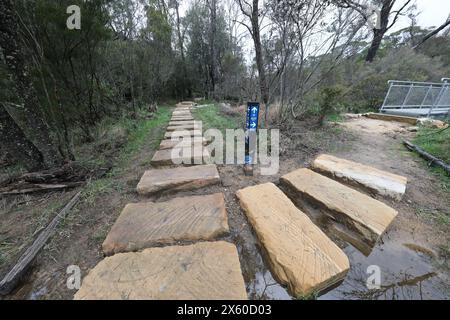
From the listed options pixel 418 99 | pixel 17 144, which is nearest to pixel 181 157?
pixel 17 144

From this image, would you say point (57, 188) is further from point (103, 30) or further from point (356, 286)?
point (103, 30)

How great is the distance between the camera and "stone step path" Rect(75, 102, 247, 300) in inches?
33.2

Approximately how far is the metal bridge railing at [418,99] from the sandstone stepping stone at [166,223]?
765cm

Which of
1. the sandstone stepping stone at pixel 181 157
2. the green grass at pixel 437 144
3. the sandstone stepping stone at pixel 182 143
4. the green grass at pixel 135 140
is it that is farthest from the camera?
the sandstone stepping stone at pixel 182 143

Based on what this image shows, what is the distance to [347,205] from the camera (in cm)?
137

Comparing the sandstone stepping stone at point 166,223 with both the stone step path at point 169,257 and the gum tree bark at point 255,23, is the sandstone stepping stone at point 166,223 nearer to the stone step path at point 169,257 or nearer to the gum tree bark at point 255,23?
the stone step path at point 169,257

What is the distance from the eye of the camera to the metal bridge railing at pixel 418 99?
589cm

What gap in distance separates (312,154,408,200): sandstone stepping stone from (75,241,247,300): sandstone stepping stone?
143 centimetres

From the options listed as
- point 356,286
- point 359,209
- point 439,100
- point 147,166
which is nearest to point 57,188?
point 147,166

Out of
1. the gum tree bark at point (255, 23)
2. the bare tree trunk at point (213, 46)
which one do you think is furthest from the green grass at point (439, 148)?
the bare tree trunk at point (213, 46)

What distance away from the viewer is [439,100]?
6156mm

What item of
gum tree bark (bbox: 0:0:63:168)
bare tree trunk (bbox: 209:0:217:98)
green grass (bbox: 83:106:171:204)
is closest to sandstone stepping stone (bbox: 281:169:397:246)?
green grass (bbox: 83:106:171:204)

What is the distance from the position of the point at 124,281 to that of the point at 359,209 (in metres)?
1.60
